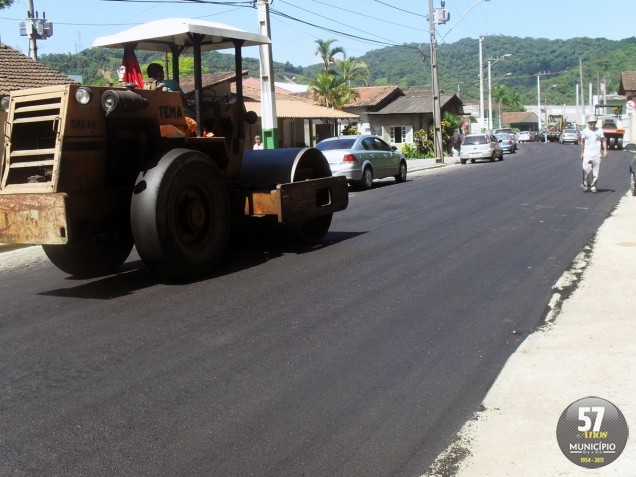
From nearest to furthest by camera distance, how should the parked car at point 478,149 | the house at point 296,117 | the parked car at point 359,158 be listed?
the parked car at point 359,158, the house at point 296,117, the parked car at point 478,149

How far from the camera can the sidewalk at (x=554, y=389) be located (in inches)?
154

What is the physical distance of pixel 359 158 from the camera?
882 inches

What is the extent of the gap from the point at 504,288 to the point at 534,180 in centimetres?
1596

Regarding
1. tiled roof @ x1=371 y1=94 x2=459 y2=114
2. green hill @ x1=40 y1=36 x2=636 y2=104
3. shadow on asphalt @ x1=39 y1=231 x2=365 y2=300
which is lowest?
shadow on asphalt @ x1=39 y1=231 x2=365 y2=300

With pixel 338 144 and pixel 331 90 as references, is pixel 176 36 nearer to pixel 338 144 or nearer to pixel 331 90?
pixel 338 144

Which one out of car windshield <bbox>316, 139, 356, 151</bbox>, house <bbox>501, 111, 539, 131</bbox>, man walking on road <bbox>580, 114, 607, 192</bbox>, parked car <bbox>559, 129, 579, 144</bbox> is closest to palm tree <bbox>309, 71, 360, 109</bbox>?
parked car <bbox>559, 129, 579, 144</bbox>

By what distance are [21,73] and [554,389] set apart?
22768mm

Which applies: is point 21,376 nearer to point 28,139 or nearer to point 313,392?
point 313,392

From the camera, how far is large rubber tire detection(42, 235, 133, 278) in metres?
8.56

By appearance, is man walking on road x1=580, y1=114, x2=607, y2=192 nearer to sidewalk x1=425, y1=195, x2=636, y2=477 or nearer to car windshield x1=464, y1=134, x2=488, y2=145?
sidewalk x1=425, y1=195, x2=636, y2=477

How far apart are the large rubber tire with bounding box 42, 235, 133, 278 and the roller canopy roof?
7.98ft

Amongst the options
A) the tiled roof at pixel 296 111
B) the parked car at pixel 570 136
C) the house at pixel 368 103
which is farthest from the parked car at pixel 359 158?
the parked car at pixel 570 136

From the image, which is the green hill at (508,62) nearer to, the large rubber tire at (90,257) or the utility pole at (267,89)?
the utility pole at (267,89)

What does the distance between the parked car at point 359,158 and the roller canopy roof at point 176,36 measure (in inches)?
457
